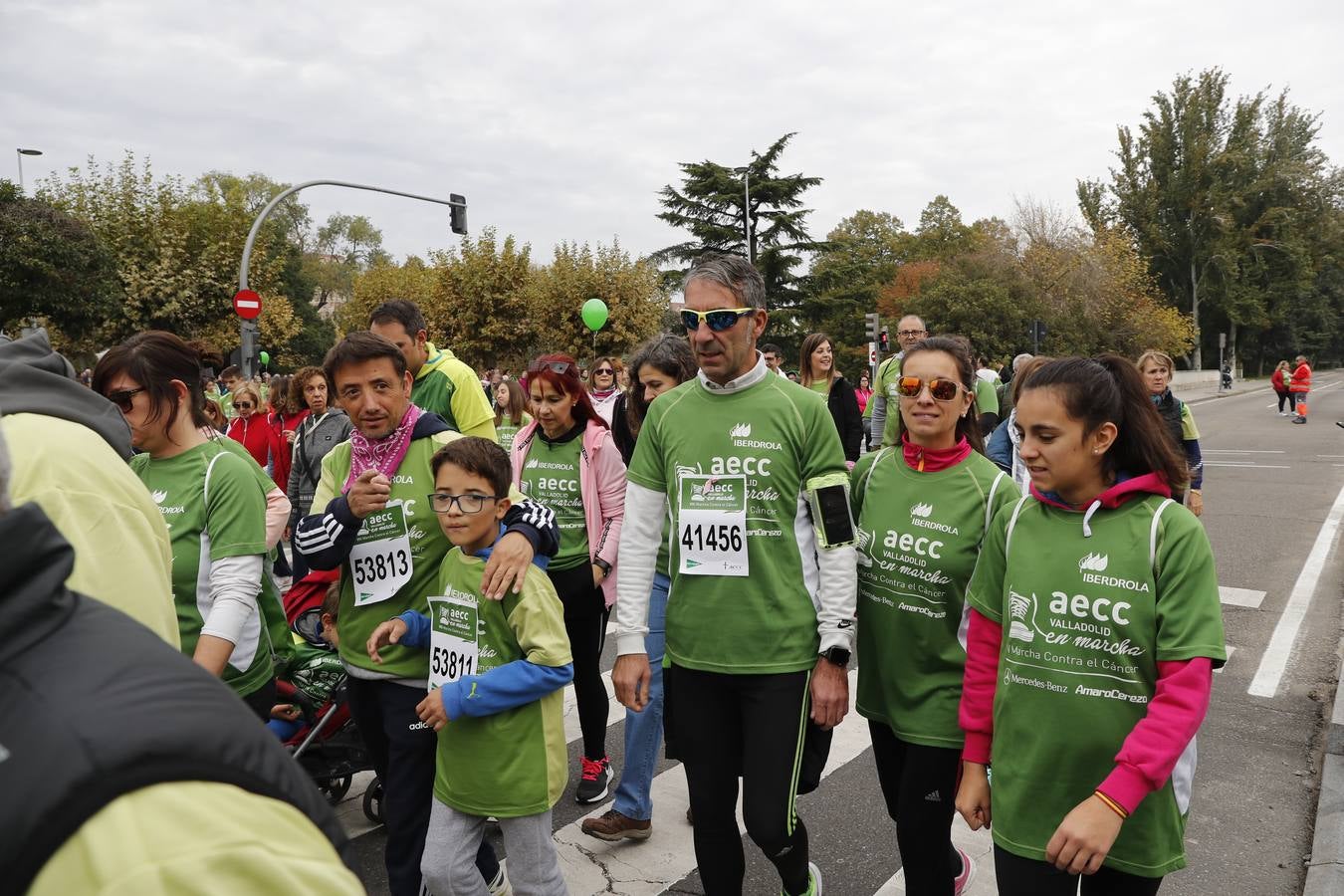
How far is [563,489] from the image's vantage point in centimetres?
457

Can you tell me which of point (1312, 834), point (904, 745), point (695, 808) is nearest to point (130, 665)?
point (695, 808)

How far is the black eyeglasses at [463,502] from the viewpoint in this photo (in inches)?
122

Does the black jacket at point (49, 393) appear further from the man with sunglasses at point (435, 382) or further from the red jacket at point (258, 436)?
the red jacket at point (258, 436)

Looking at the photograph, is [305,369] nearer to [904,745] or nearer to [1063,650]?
[904,745]

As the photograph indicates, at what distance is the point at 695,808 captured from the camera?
123 inches

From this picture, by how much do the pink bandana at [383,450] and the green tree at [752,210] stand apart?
145ft

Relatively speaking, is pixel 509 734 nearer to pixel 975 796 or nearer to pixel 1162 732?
pixel 975 796

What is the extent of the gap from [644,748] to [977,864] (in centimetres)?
145

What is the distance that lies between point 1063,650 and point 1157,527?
0.37 metres

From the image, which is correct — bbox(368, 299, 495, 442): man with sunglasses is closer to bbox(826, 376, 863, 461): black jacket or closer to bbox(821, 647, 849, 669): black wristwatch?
bbox(821, 647, 849, 669): black wristwatch

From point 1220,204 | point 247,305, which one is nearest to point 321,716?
point 247,305

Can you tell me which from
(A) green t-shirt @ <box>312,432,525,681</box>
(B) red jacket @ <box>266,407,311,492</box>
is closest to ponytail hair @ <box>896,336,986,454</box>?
(A) green t-shirt @ <box>312,432,525,681</box>

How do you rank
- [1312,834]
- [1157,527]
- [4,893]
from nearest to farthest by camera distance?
[4,893], [1157,527], [1312,834]

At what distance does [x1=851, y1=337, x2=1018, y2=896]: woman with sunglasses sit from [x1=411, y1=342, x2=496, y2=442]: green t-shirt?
7.02 feet
